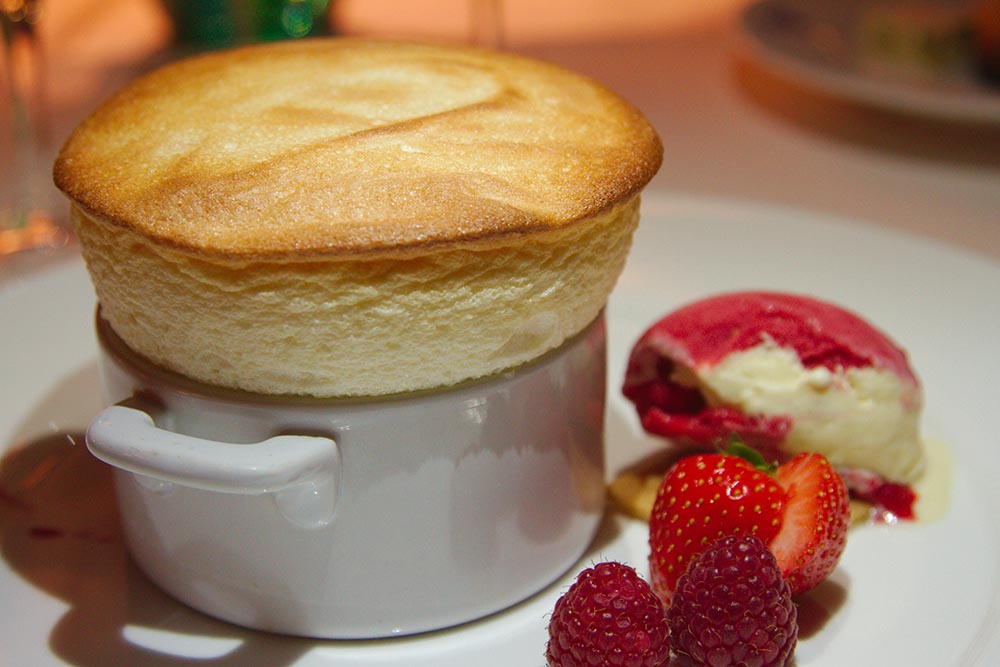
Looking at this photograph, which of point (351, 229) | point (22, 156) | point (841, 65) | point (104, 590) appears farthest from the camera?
point (841, 65)

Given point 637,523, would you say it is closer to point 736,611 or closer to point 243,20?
point 736,611

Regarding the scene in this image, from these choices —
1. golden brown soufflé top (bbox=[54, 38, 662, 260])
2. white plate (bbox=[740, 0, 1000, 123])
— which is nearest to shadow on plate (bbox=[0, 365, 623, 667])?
golden brown soufflé top (bbox=[54, 38, 662, 260])

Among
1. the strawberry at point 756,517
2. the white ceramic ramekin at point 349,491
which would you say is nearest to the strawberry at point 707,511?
the strawberry at point 756,517

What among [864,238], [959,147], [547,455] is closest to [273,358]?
Answer: [547,455]

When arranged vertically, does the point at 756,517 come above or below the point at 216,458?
below

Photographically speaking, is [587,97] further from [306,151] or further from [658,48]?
[658,48]

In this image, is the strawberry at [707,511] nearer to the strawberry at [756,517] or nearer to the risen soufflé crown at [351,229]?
the strawberry at [756,517]

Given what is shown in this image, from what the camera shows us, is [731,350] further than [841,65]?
No

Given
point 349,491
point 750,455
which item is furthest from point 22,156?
point 750,455
